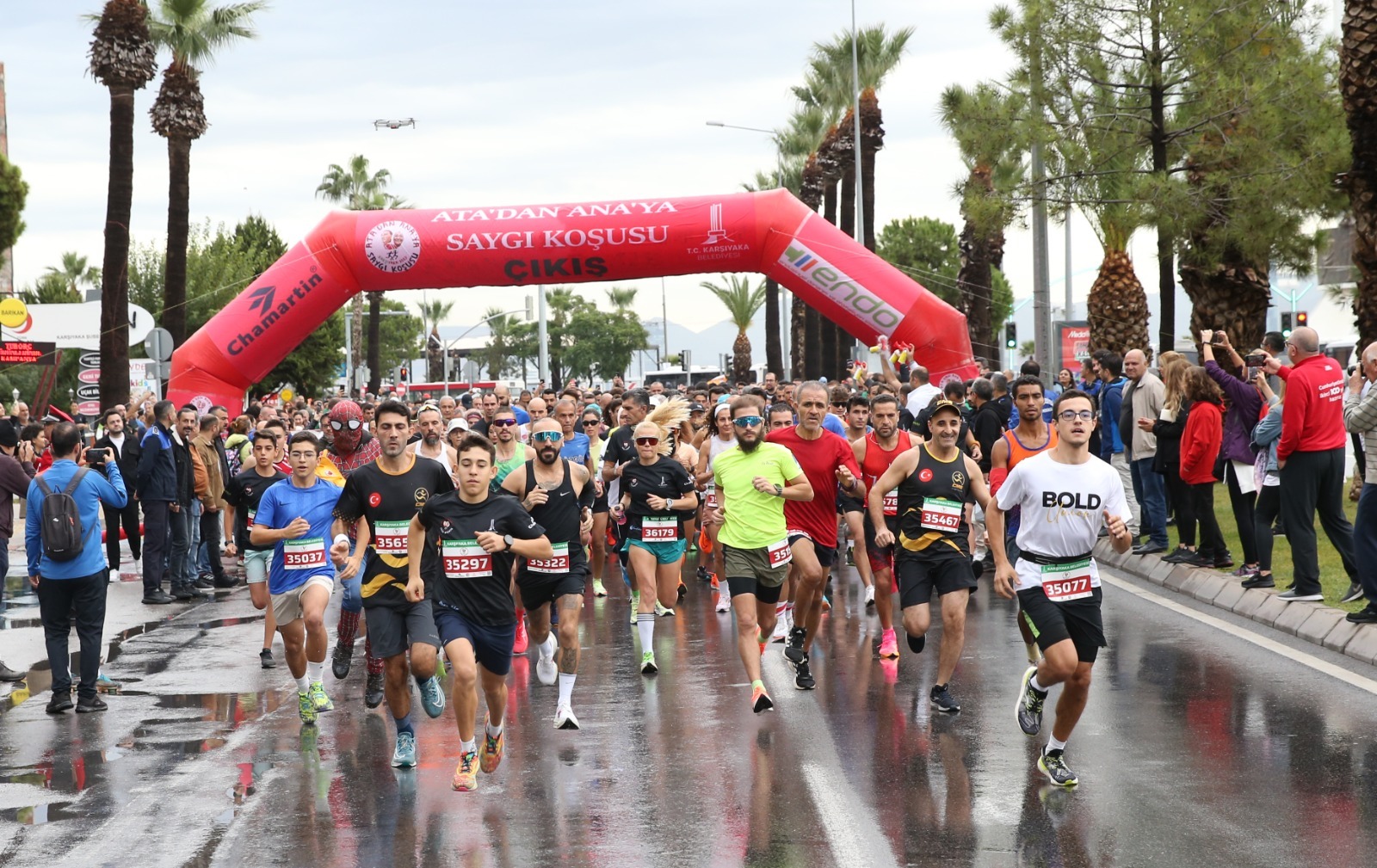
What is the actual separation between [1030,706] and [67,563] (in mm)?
6328

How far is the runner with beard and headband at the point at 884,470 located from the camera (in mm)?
10953

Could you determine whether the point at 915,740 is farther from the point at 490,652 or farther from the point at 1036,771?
the point at 490,652

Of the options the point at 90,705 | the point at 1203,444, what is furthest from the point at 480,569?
the point at 1203,444

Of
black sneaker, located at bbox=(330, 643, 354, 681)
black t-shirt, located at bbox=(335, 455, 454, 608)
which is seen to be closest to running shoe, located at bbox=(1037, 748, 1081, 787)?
black t-shirt, located at bbox=(335, 455, 454, 608)

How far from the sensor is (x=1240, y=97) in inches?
822

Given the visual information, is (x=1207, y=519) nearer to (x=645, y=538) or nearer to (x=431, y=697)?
(x=645, y=538)

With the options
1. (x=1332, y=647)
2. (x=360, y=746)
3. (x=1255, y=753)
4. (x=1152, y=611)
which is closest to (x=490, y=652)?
(x=360, y=746)

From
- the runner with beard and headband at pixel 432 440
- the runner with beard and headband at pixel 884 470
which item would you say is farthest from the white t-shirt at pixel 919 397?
the runner with beard and headband at pixel 432 440

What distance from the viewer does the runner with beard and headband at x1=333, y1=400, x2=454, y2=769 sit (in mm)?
8047

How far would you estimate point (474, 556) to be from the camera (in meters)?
7.67

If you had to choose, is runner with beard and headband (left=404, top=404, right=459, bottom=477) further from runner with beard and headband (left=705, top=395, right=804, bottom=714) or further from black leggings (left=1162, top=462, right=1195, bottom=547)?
black leggings (left=1162, top=462, right=1195, bottom=547)

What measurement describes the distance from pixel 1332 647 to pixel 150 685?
26.8 feet

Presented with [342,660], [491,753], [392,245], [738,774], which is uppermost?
[392,245]

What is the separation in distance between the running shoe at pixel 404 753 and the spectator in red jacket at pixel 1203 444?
26.0 feet
